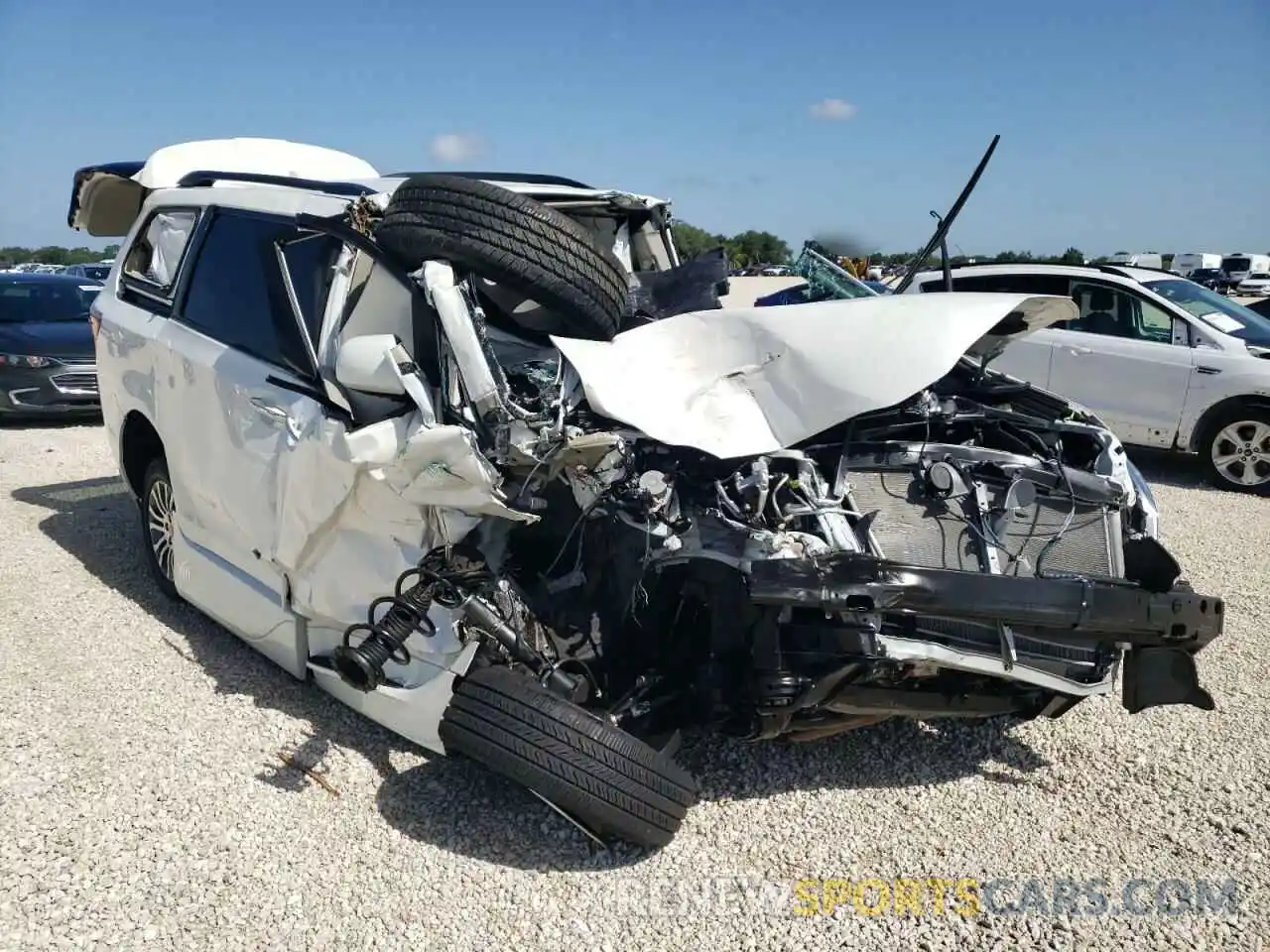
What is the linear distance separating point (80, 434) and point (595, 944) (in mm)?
9398

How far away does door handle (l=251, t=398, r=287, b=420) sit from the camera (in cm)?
367

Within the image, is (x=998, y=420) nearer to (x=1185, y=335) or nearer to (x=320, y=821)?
(x=320, y=821)

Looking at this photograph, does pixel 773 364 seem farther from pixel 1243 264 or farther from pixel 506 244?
pixel 1243 264

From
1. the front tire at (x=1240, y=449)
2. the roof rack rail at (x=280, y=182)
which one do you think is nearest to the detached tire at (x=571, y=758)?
the roof rack rail at (x=280, y=182)

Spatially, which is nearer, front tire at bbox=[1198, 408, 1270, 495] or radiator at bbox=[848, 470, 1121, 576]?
radiator at bbox=[848, 470, 1121, 576]

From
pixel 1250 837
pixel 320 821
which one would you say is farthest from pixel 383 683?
pixel 1250 837

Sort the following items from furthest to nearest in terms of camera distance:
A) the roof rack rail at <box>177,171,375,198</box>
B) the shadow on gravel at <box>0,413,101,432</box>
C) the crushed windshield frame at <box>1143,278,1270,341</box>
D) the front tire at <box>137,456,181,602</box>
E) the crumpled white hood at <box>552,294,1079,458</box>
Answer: the shadow on gravel at <box>0,413,101,432</box>, the crushed windshield frame at <box>1143,278,1270,341</box>, the front tire at <box>137,456,181,602</box>, the roof rack rail at <box>177,171,375,198</box>, the crumpled white hood at <box>552,294,1079,458</box>

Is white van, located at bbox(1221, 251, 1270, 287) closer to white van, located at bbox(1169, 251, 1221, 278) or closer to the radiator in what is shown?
white van, located at bbox(1169, 251, 1221, 278)

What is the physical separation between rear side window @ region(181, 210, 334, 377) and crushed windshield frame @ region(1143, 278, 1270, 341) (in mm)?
7600

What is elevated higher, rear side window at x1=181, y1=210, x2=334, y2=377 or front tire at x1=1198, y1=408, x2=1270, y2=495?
rear side window at x1=181, y1=210, x2=334, y2=377

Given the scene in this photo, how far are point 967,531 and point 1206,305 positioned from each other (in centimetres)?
704

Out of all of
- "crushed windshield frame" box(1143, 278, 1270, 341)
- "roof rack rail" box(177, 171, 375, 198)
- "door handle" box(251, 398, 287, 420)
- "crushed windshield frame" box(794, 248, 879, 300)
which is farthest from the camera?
"crushed windshield frame" box(1143, 278, 1270, 341)

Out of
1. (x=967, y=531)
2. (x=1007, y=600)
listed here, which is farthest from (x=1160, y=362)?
(x=1007, y=600)

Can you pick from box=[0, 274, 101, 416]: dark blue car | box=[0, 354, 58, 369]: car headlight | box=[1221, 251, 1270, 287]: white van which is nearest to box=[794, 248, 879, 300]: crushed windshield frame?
box=[0, 274, 101, 416]: dark blue car
